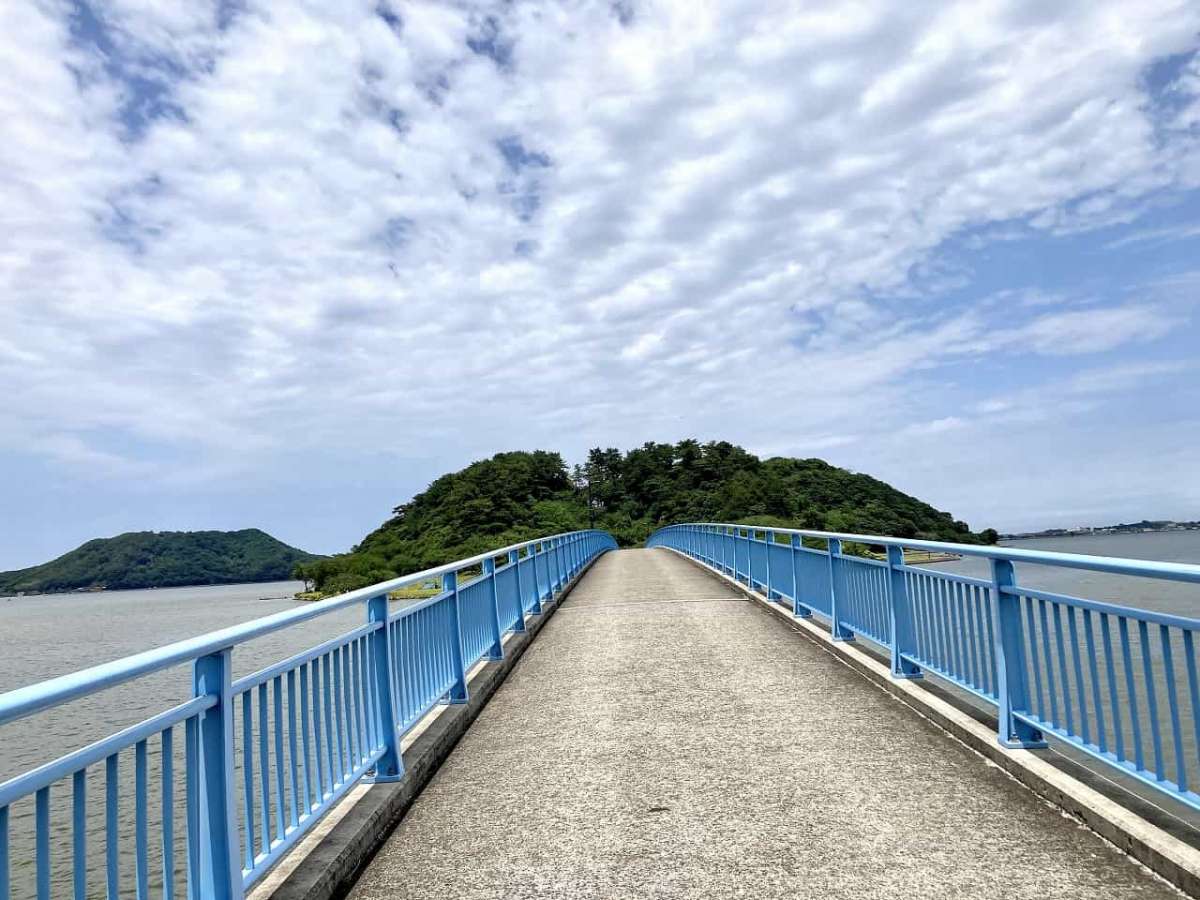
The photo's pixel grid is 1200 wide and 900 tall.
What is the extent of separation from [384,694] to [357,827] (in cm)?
102

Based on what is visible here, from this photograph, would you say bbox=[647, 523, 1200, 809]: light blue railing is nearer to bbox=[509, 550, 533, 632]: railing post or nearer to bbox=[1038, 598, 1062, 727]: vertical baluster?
bbox=[1038, 598, 1062, 727]: vertical baluster

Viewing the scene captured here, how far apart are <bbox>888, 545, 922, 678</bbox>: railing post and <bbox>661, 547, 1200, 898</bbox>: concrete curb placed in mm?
144

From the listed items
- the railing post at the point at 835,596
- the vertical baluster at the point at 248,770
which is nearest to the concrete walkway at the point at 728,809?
the vertical baluster at the point at 248,770

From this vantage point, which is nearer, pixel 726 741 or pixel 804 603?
pixel 726 741

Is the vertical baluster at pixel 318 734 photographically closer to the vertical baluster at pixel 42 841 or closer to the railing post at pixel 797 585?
the vertical baluster at pixel 42 841

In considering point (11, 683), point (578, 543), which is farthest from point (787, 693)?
point (11, 683)

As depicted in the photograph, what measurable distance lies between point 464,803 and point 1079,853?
307cm

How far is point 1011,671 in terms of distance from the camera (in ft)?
16.9

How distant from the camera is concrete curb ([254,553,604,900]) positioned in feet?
12.1

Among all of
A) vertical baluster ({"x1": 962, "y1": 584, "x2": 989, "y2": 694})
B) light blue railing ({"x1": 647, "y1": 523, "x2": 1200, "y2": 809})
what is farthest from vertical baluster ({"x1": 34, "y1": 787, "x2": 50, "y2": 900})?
vertical baluster ({"x1": 962, "y1": 584, "x2": 989, "y2": 694})

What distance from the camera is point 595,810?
4.71 m

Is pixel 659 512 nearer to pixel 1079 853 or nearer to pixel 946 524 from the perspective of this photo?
pixel 946 524

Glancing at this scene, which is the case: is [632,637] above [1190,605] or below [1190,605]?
above

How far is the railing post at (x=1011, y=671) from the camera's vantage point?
513 centimetres
